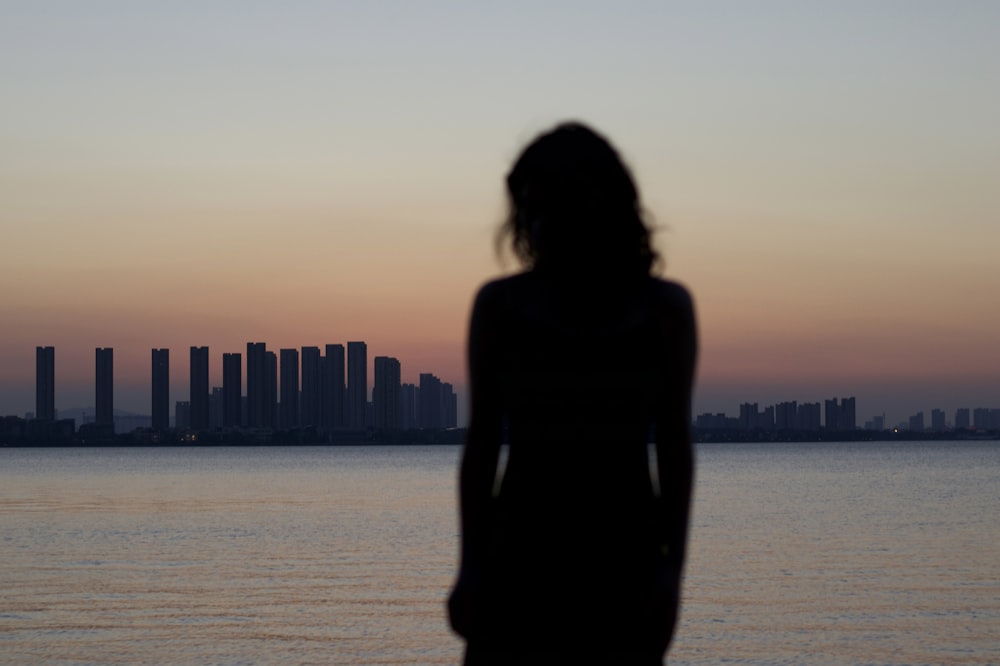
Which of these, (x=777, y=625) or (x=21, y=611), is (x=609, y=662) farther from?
(x=21, y=611)

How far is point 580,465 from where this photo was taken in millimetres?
2504

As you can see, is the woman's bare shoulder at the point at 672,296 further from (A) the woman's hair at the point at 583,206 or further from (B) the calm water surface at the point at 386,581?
(B) the calm water surface at the point at 386,581

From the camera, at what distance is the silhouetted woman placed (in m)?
2.48

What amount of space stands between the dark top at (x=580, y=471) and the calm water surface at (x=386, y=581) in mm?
20272

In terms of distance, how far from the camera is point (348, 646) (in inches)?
932

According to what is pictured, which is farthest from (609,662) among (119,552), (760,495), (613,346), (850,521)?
(760,495)

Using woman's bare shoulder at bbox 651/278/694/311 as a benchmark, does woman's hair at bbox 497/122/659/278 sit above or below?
above

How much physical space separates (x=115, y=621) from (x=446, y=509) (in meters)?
41.4

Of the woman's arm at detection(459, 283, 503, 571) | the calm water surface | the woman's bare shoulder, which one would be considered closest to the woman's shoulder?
the woman's arm at detection(459, 283, 503, 571)

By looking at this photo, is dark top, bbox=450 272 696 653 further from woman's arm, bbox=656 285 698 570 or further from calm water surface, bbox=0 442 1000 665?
calm water surface, bbox=0 442 1000 665

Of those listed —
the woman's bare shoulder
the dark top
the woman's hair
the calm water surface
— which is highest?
the woman's hair

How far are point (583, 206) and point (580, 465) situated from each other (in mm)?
504

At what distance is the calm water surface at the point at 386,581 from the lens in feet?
77.4

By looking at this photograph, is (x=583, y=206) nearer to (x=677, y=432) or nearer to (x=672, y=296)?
(x=672, y=296)
